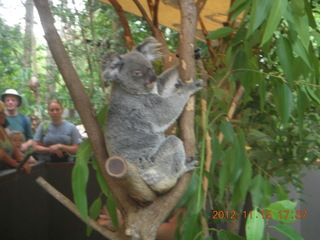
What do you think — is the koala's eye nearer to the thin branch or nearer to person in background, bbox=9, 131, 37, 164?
the thin branch

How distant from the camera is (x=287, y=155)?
2.17 meters

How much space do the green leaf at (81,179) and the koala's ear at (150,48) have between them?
50 cm

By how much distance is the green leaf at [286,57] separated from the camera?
4.21 ft

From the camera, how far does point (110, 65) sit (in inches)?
65.1

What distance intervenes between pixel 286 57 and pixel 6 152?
193 cm

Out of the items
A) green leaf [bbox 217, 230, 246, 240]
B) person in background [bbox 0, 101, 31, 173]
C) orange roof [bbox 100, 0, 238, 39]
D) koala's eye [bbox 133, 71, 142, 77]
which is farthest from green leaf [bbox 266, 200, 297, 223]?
person in background [bbox 0, 101, 31, 173]

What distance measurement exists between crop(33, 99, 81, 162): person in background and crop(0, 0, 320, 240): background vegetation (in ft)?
2.75

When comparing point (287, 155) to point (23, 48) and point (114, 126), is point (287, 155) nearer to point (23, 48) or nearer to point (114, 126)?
point (114, 126)

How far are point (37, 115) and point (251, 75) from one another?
3.38 metres

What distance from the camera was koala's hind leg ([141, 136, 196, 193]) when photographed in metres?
1.41

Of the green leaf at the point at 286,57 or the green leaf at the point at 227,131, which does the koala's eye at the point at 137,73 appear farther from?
the green leaf at the point at 286,57

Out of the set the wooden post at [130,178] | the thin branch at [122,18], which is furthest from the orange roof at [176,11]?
the wooden post at [130,178]

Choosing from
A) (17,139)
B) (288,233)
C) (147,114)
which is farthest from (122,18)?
(17,139)

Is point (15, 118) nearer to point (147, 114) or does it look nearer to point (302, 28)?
point (147, 114)
